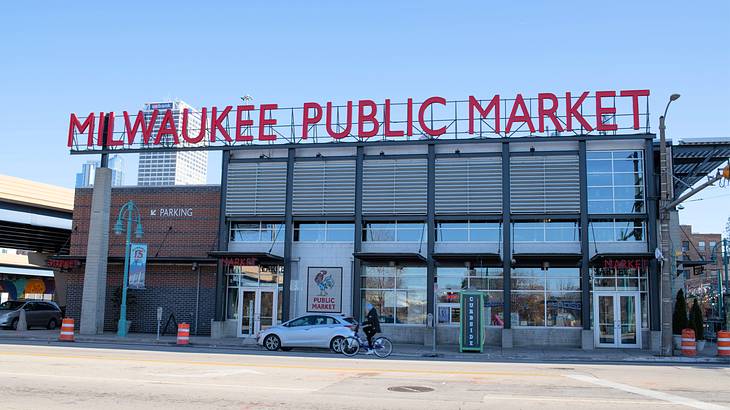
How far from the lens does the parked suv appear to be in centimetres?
3403

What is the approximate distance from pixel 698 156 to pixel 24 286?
63065mm

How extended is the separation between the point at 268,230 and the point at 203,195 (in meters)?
3.76

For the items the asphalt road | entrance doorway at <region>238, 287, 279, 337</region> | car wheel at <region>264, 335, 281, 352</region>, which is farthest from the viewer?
entrance doorway at <region>238, 287, 279, 337</region>

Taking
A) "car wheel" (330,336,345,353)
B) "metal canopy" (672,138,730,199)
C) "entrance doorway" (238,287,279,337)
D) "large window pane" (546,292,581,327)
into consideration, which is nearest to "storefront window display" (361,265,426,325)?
"entrance doorway" (238,287,279,337)

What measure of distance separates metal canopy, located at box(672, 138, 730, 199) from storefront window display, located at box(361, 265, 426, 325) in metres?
11.5

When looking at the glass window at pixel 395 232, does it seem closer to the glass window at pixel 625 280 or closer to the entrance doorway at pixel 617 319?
the glass window at pixel 625 280

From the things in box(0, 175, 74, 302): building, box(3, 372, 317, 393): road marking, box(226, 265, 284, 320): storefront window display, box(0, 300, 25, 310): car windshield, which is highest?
box(0, 175, 74, 302): building

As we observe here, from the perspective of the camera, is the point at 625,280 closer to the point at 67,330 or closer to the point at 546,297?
the point at 546,297

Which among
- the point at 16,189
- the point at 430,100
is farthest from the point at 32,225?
the point at 430,100

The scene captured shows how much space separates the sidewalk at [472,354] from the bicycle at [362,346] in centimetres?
75

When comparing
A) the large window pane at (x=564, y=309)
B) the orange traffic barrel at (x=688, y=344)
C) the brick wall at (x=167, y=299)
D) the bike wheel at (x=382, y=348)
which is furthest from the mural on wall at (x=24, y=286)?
the orange traffic barrel at (x=688, y=344)

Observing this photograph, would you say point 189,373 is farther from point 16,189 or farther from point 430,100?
point 16,189

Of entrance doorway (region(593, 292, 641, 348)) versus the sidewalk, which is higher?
entrance doorway (region(593, 292, 641, 348))

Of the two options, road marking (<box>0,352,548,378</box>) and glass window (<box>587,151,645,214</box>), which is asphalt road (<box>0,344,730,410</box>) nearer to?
road marking (<box>0,352,548,378</box>)
